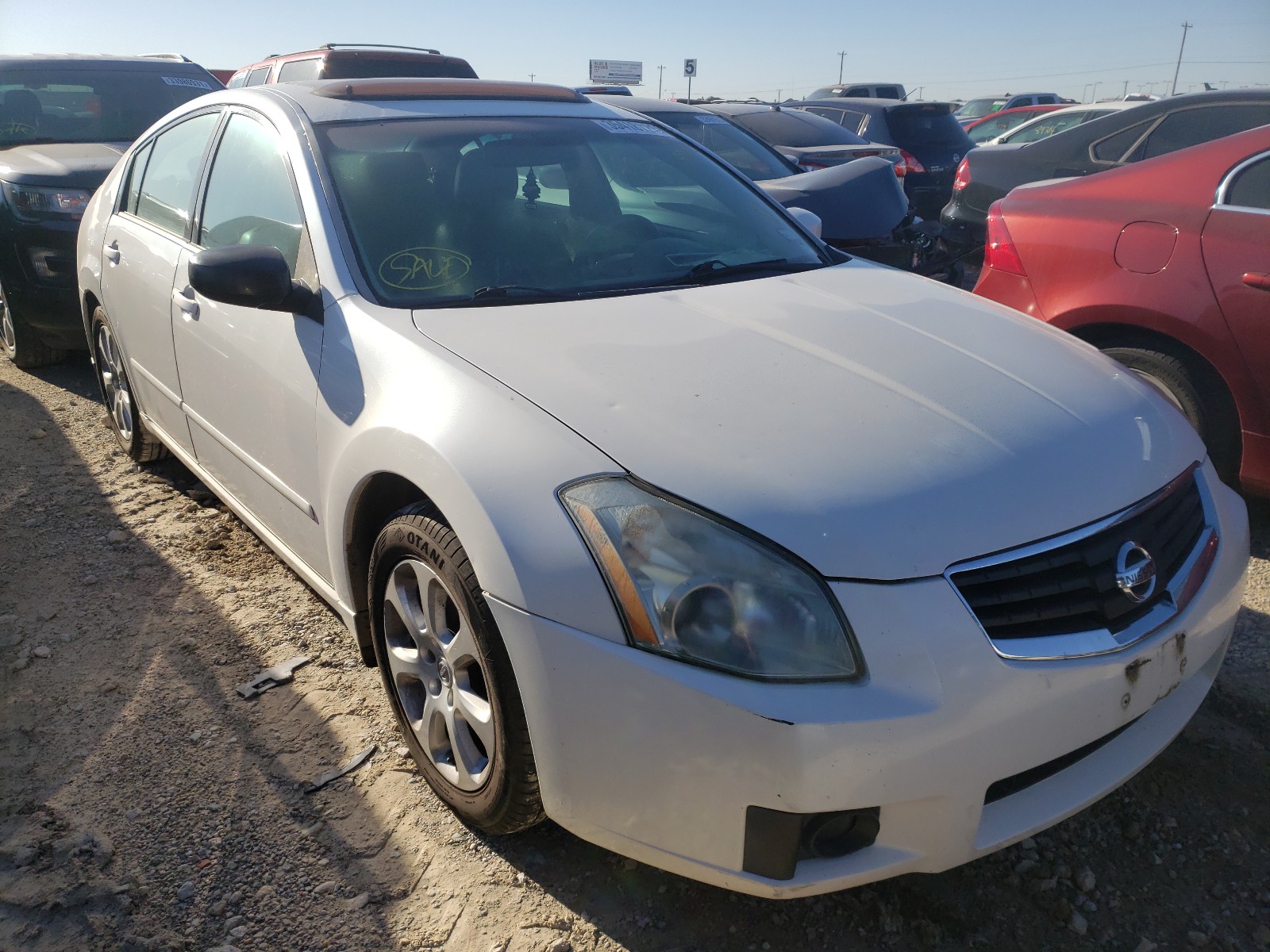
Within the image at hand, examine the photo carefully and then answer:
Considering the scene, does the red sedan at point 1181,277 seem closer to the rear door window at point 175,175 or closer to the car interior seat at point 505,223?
the car interior seat at point 505,223

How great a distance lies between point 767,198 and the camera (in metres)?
3.36

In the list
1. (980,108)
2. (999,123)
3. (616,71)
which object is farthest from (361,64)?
(616,71)

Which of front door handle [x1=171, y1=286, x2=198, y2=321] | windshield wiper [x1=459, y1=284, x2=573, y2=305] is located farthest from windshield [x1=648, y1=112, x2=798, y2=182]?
windshield wiper [x1=459, y1=284, x2=573, y2=305]

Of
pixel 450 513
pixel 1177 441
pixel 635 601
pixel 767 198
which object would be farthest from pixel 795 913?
pixel 767 198

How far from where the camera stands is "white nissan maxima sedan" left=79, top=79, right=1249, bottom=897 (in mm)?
1600

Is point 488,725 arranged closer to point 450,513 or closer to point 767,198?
point 450,513

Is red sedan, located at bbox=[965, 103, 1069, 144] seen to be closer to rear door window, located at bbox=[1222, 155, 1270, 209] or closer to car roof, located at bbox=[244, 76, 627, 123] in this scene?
rear door window, located at bbox=[1222, 155, 1270, 209]

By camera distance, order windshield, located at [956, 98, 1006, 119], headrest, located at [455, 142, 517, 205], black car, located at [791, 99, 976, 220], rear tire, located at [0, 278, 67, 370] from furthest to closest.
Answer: windshield, located at [956, 98, 1006, 119], black car, located at [791, 99, 976, 220], rear tire, located at [0, 278, 67, 370], headrest, located at [455, 142, 517, 205]

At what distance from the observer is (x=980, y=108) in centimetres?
2867

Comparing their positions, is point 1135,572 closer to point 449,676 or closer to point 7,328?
point 449,676

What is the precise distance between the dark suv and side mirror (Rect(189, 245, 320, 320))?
4879mm

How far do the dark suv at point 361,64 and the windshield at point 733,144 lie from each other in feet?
5.16

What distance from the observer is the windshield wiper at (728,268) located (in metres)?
2.72

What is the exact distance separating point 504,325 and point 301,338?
0.57m
